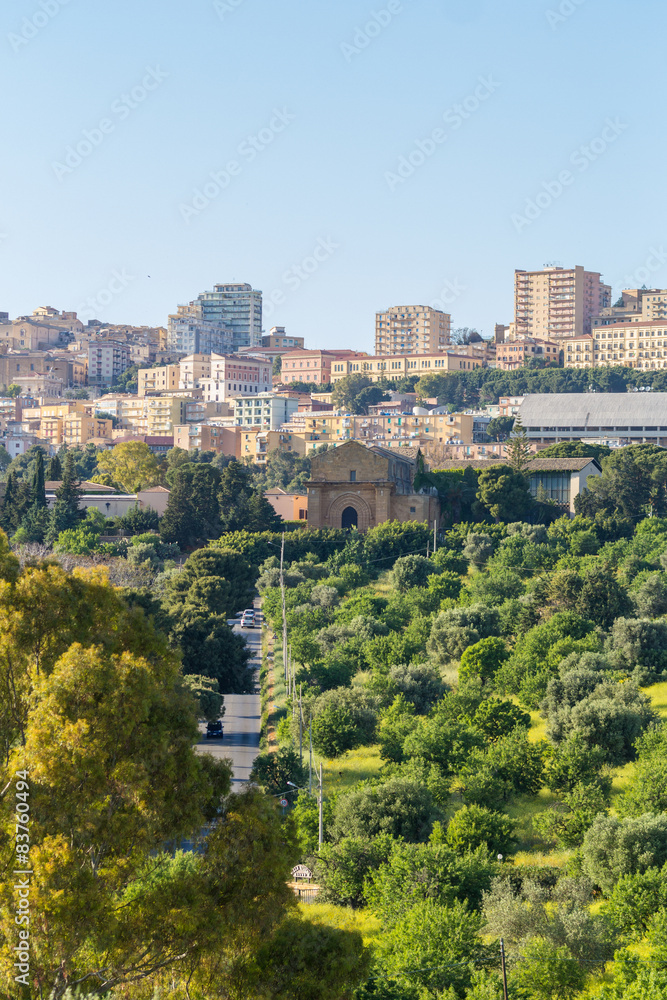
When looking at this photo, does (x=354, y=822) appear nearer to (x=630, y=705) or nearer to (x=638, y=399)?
(x=630, y=705)

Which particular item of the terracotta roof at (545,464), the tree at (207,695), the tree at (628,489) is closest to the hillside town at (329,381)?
the terracotta roof at (545,464)

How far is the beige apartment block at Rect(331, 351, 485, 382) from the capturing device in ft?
503

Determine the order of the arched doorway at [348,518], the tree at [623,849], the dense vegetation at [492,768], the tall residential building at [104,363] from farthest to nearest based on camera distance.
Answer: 1. the tall residential building at [104,363]
2. the arched doorway at [348,518]
3. the tree at [623,849]
4. the dense vegetation at [492,768]

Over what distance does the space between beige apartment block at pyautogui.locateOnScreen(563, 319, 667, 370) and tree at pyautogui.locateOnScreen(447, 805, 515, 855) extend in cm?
12798

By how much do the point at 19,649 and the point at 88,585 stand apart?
156cm

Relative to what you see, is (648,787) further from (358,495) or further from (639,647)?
(358,495)

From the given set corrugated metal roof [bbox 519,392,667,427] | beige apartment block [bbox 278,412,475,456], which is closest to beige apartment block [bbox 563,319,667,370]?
beige apartment block [bbox 278,412,475,456]

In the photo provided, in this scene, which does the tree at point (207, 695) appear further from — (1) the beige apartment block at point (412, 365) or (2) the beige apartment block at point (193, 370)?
(2) the beige apartment block at point (193, 370)

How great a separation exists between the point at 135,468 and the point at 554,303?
9386 cm

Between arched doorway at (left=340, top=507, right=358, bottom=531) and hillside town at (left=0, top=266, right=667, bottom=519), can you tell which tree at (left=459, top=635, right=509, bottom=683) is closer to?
arched doorway at (left=340, top=507, right=358, bottom=531)

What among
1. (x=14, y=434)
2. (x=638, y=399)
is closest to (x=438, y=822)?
(x=638, y=399)

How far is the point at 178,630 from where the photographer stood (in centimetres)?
4262
